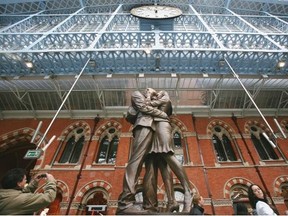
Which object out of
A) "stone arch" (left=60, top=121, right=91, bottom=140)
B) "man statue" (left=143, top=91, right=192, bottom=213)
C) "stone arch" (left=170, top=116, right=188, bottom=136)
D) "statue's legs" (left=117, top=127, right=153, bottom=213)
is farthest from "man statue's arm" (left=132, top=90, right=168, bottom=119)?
"stone arch" (left=60, top=121, right=91, bottom=140)

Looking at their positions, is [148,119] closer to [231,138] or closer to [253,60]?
[253,60]

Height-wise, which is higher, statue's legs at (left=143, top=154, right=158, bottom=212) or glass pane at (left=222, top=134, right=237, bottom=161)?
glass pane at (left=222, top=134, right=237, bottom=161)

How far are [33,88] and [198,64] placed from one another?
9.42 metres

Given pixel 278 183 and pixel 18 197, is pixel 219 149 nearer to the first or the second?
pixel 278 183

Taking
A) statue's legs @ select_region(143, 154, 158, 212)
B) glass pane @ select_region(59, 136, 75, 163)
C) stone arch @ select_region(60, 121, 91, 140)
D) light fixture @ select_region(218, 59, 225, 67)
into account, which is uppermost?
light fixture @ select_region(218, 59, 225, 67)

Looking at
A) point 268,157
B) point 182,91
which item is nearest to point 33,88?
point 182,91

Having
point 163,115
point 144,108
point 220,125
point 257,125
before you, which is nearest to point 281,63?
point 257,125

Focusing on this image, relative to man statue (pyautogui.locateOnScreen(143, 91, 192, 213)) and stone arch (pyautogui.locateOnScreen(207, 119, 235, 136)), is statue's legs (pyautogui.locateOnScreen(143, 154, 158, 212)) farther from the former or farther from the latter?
stone arch (pyautogui.locateOnScreen(207, 119, 235, 136))

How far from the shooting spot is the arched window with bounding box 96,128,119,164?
1197 centimetres

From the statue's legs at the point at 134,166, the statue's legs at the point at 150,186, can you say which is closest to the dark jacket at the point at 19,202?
the statue's legs at the point at 134,166

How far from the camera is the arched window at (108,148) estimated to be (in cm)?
1197

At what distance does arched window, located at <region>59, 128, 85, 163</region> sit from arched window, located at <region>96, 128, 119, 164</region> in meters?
1.23

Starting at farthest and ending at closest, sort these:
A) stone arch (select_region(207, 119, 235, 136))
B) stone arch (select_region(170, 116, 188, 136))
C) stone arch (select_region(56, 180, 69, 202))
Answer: stone arch (select_region(207, 119, 235, 136)), stone arch (select_region(170, 116, 188, 136)), stone arch (select_region(56, 180, 69, 202))

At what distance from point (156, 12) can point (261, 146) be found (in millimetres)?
12203
